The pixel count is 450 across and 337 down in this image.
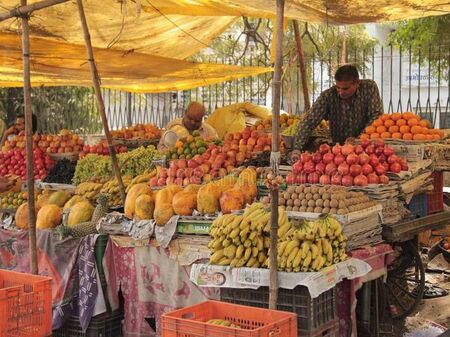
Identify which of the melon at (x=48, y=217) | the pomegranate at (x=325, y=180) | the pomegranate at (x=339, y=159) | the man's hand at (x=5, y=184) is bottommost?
the melon at (x=48, y=217)

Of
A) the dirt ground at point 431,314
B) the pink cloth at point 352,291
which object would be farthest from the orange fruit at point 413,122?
the dirt ground at point 431,314

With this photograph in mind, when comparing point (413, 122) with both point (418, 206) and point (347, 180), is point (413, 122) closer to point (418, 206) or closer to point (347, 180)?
point (418, 206)

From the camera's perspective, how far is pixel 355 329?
5039 millimetres

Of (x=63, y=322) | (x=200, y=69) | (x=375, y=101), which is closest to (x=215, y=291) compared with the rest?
(x=63, y=322)

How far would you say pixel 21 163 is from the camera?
27.8ft

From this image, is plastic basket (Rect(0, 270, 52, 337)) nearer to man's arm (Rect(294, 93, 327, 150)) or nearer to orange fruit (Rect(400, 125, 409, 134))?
man's arm (Rect(294, 93, 327, 150))

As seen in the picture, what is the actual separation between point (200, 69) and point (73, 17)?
2832 mm

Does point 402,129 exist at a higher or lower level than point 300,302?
higher

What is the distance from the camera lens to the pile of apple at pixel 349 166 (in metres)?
5.37

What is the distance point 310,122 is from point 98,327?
3.16 m

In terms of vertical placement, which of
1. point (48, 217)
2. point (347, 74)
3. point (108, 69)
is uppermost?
point (108, 69)

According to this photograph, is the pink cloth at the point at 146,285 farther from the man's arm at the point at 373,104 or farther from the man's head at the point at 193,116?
the man's head at the point at 193,116

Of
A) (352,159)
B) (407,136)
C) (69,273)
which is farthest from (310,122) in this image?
(69,273)

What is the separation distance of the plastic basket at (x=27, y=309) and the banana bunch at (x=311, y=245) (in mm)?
1604
